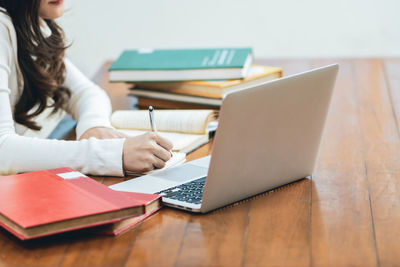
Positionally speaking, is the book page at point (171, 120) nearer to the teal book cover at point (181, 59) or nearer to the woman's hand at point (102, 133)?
the woman's hand at point (102, 133)

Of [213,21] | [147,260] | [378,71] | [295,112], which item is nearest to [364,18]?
[213,21]

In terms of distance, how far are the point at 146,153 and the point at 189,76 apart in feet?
1.63

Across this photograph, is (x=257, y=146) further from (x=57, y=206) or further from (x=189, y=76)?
(x=189, y=76)

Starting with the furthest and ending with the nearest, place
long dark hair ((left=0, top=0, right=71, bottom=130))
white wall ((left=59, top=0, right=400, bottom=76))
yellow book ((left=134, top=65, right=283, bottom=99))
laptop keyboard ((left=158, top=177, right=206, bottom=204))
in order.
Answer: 1. white wall ((left=59, top=0, right=400, bottom=76))
2. yellow book ((left=134, top=65, right=283, bottom=99))
3. long dark hair ((left=0, top=0, right=71, bottom=130))
4. laptop keyboard ((left=158, top=177, right=206, bottom=204))

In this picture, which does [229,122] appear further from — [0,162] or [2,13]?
[2,13]

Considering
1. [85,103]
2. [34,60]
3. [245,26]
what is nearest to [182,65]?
[85,103]

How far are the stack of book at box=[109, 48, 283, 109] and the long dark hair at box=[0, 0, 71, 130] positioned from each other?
174mm

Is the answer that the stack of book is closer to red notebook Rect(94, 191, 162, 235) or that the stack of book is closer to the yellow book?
the yellow book

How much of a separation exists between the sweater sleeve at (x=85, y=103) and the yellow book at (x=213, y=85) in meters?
0.15

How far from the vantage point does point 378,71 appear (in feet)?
5.89

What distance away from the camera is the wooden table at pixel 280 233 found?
0.81m

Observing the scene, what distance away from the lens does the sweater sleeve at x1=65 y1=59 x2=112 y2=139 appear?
1393 millimetres

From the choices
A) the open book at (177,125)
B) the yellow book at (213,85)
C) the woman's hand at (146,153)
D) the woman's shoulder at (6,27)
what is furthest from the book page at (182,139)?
the woman's shoulder at (6,27)

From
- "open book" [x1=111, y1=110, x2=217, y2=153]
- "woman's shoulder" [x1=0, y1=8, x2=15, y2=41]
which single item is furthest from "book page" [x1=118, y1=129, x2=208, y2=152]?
"woman's shoulder" [x1=0, y1=8, x2=15, y2=41]
